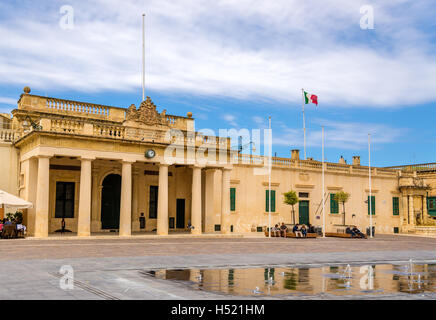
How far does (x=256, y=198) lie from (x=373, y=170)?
48.9 feet

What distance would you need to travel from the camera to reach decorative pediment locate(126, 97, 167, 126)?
34.3m

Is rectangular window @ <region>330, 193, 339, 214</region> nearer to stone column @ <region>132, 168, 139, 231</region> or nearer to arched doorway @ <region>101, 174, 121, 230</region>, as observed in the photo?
stone column @ <region>132, 168, 139, 231</region>

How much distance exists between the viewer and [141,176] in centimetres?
3612

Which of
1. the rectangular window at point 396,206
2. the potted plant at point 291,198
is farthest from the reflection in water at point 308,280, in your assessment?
the rectangular window at point 396,206

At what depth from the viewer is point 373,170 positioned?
48.6 meters

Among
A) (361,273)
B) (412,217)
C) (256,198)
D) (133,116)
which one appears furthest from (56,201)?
(412,217)

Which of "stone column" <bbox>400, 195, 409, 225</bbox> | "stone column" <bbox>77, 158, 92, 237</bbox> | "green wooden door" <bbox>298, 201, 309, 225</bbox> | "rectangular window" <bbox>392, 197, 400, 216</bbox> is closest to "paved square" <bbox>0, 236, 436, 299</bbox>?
"stone column" <bbox>77, 158, 92, 237</bbox>

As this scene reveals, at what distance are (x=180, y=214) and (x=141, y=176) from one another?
449 centimetres

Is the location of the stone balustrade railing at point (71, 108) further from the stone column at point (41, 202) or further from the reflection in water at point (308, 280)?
the reflection in water at point (308, 280)

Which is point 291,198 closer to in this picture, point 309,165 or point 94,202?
point 309,165

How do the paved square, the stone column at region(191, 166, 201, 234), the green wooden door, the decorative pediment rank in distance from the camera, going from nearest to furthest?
the paved square → the stone column at region(191, 166, 201, 234) → the decorative pediment → the green wooden door

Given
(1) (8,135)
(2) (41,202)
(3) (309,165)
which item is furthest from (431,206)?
(1) (8,135)

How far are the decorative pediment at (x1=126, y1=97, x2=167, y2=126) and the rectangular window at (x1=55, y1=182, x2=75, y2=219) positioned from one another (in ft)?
20.4
